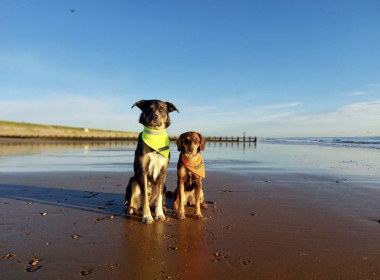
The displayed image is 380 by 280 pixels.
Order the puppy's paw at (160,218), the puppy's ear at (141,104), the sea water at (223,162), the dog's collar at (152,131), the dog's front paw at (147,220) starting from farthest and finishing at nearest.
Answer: the sea water at (223,162)
the puppy's ear at (141,104)
the dog's collar at (152,131)
the puppy's paw at (160,218)
the dog's front paw at (147,220)

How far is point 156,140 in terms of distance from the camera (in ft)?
15.7

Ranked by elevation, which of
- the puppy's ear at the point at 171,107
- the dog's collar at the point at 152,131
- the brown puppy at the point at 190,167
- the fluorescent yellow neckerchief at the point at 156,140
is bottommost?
the brown puppy at the point at 190,167

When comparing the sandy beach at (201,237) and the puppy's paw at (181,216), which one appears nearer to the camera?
the sandy beach at (201,237)

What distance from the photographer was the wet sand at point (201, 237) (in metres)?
2.86

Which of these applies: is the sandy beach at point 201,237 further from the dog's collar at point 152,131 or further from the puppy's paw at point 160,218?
the dog's collar at point 152,131

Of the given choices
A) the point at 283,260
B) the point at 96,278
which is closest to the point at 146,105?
the point at 96,278

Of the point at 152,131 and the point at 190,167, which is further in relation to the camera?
the point at 190,167

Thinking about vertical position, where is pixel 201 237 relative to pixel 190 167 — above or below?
below

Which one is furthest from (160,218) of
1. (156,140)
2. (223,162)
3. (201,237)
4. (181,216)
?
(223,162)

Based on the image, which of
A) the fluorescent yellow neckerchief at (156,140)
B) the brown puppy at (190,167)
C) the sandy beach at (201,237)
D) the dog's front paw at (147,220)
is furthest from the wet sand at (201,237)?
the fluorescent yellow neckerchief at (156,140)

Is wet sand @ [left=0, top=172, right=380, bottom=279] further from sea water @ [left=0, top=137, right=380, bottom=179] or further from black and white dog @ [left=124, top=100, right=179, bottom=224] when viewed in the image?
sea water @ [left=0, top=137, right=380, bottom=179]

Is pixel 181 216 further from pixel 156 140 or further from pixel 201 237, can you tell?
pixel 156 140

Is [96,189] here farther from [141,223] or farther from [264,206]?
[264,206]

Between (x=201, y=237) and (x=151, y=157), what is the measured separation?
1715 mm
